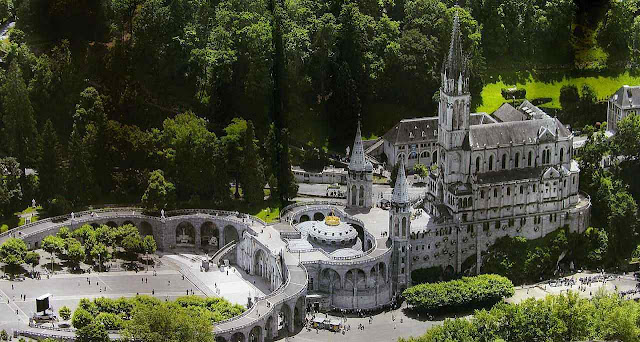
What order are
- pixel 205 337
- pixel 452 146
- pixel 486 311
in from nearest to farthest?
pixel 205 337 < pixel 486 311 < pixel 452 146

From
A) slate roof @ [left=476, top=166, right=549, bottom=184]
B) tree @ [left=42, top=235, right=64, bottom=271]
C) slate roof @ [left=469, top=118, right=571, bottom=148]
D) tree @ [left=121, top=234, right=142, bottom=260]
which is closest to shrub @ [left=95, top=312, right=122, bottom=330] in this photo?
tree @ [left=42, top=235, right=64, bottom=271]

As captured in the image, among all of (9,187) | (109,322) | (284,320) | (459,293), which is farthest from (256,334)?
(9,187)

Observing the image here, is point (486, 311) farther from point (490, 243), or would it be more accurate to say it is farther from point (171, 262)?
point (171, 262)

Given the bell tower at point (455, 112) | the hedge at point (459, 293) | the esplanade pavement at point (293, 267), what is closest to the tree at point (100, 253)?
the esplanade pavement at point (293, 267)

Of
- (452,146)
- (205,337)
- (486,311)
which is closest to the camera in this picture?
(205,337)

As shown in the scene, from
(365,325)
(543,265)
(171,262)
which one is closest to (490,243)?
(543,265)

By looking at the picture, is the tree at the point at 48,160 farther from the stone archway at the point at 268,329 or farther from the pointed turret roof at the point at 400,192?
the pointed turret roof at the point at 400,192
